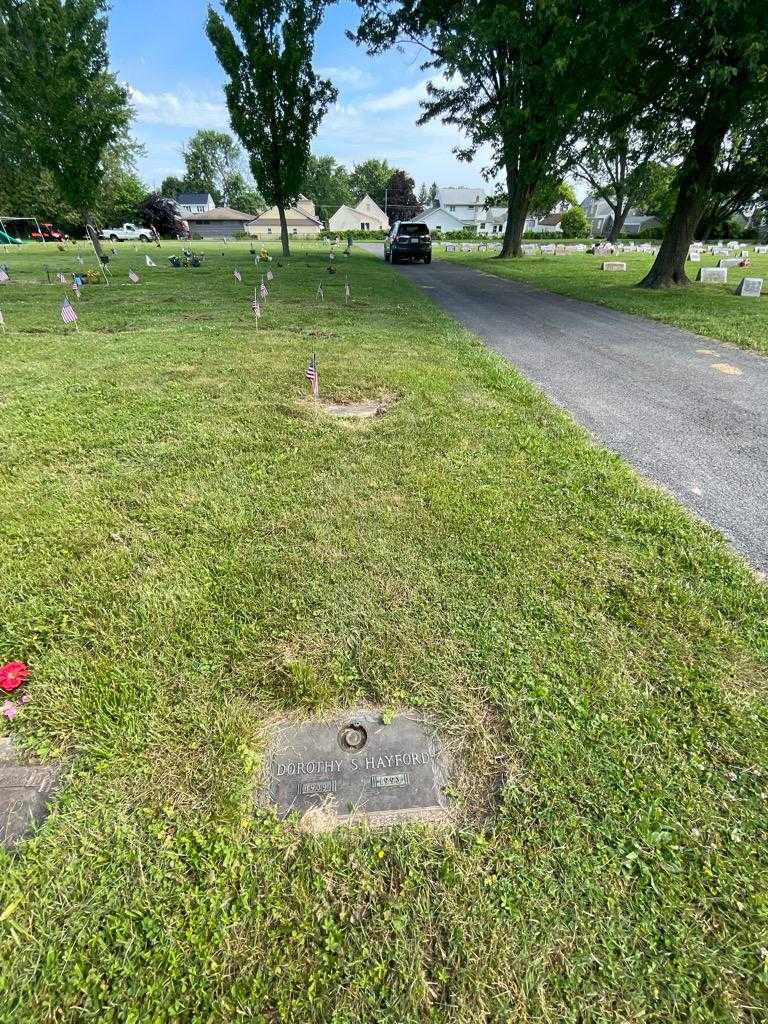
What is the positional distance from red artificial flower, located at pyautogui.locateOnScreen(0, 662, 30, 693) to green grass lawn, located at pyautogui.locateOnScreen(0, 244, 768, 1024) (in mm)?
56

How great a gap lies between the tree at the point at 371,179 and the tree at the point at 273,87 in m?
92.4

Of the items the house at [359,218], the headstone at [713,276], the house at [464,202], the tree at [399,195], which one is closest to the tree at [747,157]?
the headstone at [713,276]

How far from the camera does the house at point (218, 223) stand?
75.0 metres

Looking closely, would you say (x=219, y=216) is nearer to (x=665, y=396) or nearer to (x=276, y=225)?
(x=276, y=225)

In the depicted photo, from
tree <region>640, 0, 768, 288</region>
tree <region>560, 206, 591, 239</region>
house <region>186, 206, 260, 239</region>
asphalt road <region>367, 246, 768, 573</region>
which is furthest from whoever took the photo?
house <region>186, 206, 260, 239</region>

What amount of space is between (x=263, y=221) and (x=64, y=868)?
89724 millimetres

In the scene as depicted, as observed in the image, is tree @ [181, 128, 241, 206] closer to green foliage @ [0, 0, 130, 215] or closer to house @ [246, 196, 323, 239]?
house @ [246, 196, 323, 239]

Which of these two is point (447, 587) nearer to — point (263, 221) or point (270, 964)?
point (270, 964)

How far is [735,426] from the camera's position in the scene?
14.7 feet

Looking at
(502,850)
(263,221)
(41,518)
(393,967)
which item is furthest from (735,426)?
(263,221)

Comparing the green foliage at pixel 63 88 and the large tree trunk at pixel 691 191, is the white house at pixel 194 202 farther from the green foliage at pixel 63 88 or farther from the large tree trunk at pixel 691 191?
the large tree trunk at pixel 691 191

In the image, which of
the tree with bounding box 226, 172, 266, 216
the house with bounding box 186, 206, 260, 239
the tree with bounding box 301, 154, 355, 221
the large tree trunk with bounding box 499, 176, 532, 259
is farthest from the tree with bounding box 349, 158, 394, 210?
the large tree trunk with bounding box 499, 176, 532, 259

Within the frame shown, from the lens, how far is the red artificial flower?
1960 mm

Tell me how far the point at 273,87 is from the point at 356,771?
2739cm
